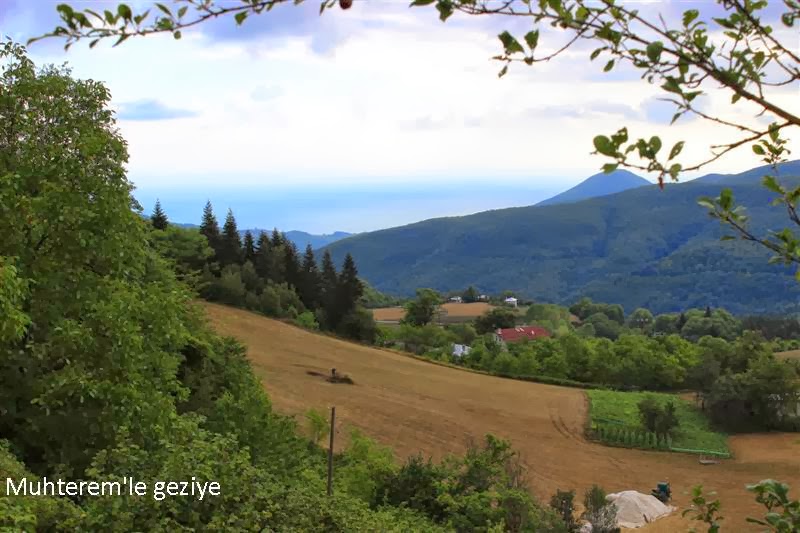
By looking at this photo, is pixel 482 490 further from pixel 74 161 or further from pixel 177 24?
pixel 177 24

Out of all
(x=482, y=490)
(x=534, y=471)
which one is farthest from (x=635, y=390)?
(x=482, y=490)

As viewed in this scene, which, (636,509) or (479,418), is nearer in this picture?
(636,509)

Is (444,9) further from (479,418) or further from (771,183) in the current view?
(479,418)

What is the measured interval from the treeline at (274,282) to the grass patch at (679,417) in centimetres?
1673

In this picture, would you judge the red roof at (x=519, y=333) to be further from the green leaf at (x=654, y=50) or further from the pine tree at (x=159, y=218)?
the green leaf at (x=654, y=50)

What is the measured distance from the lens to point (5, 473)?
5121 millimetres

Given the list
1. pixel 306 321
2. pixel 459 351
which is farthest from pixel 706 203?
pixel 459 351

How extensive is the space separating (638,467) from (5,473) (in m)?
21.5

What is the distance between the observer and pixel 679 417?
29609mm

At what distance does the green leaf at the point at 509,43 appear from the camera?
1450mm

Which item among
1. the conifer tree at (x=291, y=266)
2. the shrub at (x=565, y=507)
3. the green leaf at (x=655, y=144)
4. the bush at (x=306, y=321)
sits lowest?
the shrub at (x=565, y=507)

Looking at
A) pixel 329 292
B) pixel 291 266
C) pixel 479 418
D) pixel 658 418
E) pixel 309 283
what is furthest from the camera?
pixel 309 283

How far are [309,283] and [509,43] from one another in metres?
46.6

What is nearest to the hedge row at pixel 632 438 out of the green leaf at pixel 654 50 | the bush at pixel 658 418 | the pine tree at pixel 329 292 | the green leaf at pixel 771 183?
the bush at pixel 658 418
